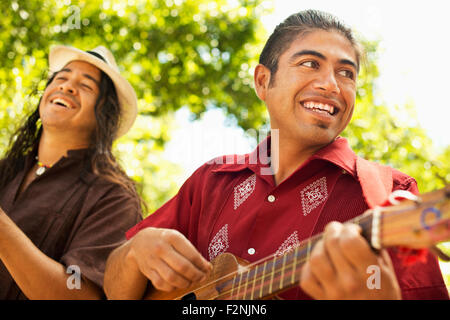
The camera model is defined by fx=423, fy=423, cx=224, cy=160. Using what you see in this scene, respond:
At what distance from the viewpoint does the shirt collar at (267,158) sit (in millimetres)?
1768

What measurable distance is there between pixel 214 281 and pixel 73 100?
176cm

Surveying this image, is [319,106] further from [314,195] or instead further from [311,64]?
[314,195]

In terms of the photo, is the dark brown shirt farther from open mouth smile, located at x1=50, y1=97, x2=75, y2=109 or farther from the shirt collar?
the shirt collar

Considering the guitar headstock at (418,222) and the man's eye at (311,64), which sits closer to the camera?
the guitar headstock at (418,222)

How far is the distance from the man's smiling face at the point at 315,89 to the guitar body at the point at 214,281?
2.08 ft

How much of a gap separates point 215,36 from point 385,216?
5413mm

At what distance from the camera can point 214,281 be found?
1.67 m

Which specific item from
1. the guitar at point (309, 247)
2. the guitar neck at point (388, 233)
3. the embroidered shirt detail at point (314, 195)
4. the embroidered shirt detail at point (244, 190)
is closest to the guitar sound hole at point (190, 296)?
the guitar at point (309, 247)

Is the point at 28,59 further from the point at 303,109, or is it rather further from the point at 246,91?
the point at 303,109

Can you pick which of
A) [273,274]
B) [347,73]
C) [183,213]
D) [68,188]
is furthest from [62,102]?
[273,274]

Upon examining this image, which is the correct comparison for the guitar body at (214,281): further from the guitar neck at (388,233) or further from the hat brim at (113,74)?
the hat brim at (113,74)

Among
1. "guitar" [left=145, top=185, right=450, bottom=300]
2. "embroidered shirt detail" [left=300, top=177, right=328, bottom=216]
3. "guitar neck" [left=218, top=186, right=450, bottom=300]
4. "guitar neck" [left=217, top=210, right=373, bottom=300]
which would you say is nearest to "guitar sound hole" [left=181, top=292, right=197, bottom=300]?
"guitar" [left=145, top=185, right=450, bottom=300]

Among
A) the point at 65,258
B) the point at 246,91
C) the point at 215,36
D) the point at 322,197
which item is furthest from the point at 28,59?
the point at 322,197

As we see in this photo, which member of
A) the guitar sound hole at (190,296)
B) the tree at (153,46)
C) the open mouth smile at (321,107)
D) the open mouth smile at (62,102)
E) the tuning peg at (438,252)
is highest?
the tree at (153,46)
